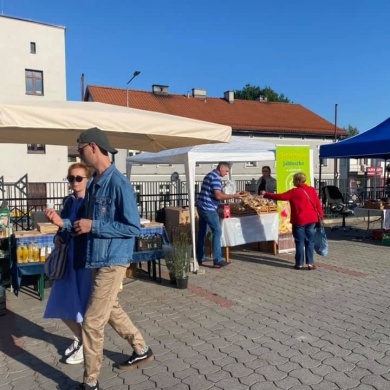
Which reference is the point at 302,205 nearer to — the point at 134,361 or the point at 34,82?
the point at 134,361

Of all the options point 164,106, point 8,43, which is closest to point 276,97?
point 164,106

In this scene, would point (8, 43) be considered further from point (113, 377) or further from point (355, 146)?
point (113, 377)

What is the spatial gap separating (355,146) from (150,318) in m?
7.55

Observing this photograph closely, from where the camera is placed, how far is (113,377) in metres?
3.45

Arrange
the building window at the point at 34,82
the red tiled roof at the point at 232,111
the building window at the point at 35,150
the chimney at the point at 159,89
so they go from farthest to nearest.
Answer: the chimney at the point at 159,89 → the red tiled roof at the point at 232,111 → the building window at the point at 34,82 → the building window at the point at 35,150

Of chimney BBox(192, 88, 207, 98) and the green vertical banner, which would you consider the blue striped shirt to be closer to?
the green vertical banner

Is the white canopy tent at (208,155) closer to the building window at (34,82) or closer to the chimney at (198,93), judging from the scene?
the building window at (34,82)

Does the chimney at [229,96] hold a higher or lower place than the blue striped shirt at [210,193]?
higher

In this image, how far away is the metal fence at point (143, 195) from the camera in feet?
39.3

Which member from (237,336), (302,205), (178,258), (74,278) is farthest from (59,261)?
(302,205)

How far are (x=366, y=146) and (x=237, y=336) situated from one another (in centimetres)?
727

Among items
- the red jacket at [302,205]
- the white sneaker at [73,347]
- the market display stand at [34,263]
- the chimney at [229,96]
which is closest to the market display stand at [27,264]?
the market display stand at [34,263]

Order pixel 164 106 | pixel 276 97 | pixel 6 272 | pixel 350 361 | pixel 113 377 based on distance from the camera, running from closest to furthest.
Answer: pixel 113 377
pixel 350 361
pixel 6 272
pixel 164 106
pixel 276 97

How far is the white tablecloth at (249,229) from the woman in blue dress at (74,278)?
4295 mm
